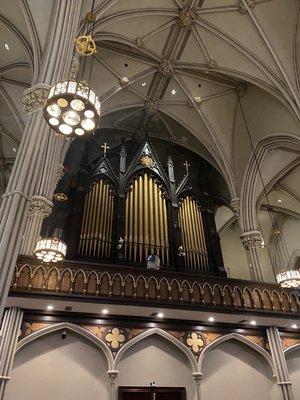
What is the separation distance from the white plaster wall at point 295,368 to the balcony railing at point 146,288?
5.72 ft

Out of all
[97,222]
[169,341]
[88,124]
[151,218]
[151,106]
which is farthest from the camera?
[151,106]

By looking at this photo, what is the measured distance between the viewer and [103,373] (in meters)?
9.21

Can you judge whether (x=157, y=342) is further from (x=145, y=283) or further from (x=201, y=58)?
(x=201, y=58)

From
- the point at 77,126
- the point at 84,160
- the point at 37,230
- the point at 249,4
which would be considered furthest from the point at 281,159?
the point at 77,126

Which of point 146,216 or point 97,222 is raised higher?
point 146,216

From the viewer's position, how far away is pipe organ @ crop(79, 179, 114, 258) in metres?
11.7

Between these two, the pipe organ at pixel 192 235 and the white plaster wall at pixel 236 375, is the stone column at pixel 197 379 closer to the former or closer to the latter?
the white plaster wall at pixel 236 375

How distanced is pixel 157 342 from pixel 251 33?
1149cm

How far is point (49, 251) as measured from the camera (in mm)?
8516

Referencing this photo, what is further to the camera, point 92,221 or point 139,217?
point 139,217

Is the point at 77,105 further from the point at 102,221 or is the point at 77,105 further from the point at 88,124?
the point at 102,221

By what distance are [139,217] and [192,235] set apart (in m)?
2.26

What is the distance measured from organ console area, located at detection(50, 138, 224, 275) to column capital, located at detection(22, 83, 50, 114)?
543cm

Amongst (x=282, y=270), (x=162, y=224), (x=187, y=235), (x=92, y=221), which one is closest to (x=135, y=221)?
(x=162, y=224)
